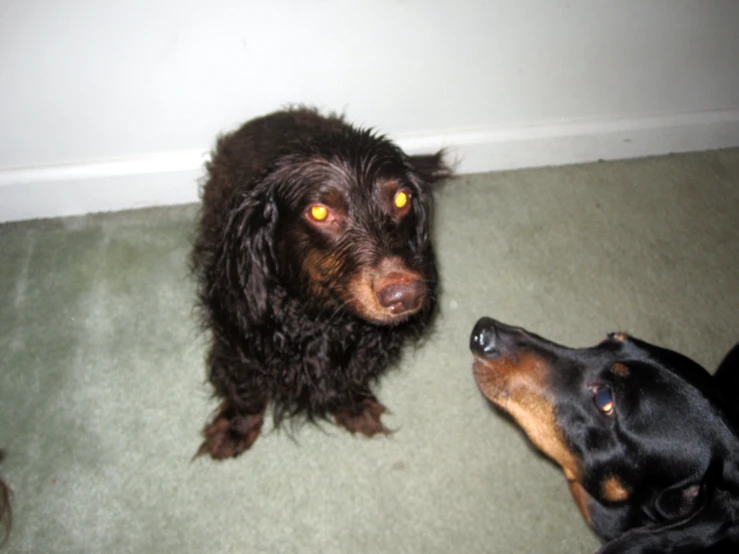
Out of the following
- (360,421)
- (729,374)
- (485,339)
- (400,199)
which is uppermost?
(400,199)

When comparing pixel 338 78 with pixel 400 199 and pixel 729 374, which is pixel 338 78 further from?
pixel 729 374

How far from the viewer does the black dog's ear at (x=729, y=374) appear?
185 cm

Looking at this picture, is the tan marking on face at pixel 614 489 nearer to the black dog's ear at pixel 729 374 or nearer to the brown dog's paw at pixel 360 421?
the black dog's ear at pixel 729 374

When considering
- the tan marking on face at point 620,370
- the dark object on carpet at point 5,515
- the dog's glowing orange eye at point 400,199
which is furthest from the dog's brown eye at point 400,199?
the dark object on carpet at point 5,515

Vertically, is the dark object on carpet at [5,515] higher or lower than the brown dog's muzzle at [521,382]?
lower

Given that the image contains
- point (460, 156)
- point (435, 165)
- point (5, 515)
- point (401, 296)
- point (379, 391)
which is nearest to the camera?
point (401, 296)

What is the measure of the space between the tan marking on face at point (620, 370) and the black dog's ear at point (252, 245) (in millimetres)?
1000

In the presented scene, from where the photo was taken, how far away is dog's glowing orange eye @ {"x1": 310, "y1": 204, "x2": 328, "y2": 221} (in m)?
1.48

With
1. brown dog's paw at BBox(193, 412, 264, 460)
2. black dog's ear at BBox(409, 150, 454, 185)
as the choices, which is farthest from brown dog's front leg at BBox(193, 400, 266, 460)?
black dog's ear at BBox(409, 150, 454, 185)

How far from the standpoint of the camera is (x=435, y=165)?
8.07 ft

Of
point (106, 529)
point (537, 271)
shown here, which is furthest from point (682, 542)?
point (106, 529)

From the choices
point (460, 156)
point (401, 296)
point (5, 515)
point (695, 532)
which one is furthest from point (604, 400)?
point (5, 515)

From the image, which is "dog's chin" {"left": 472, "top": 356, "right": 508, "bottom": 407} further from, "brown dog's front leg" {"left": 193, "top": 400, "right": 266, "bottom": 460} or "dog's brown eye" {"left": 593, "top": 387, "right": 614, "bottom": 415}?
"brown dog's front leg" {"left": 193, "top": 400, "right": 266, "bottom": 460}

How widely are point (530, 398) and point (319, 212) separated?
31.2 inches
